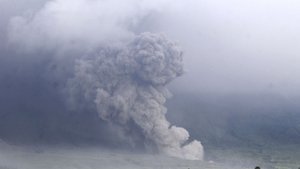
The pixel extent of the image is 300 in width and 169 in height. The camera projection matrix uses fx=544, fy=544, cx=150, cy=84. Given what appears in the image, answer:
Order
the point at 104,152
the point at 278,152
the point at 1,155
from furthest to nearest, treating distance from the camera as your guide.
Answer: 1. the point at 278,152
2. the point at 104,152
3. the point at 1,155

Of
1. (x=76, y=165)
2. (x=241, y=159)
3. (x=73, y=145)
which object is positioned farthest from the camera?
(x=241, y=159)

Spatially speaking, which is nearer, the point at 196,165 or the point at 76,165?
the point at 76,165

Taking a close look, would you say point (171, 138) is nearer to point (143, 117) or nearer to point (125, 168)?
point (143, 117)

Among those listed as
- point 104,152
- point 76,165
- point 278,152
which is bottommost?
point 76,165

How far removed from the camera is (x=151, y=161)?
115375 mm

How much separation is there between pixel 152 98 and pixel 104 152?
27.4 meters

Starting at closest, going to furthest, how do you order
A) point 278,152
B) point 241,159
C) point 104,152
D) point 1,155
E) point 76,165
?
1. point 76,165
2. point 1,155
3. point 104,152
4. point 241,159
5. point 278,152

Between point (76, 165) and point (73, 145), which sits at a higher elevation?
point (73, 145)

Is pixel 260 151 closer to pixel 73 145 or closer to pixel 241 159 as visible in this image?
pixel 241 159

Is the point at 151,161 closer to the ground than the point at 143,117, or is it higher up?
closer to the ground

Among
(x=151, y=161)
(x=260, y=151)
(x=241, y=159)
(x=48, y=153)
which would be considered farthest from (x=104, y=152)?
(x=260, y=151)

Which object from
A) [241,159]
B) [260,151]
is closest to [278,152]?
[260,151]

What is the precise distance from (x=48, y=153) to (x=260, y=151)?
87.4 m

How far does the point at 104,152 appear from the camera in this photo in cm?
13550
